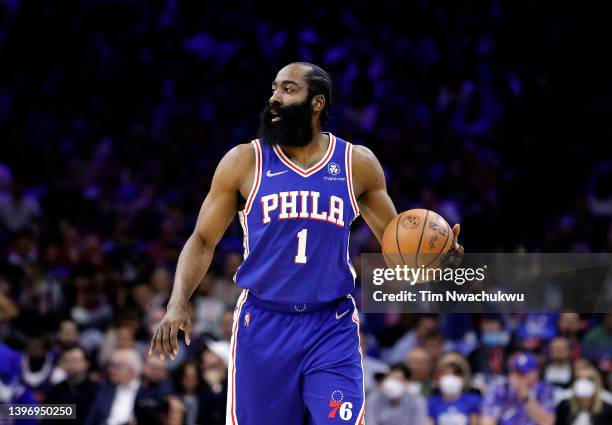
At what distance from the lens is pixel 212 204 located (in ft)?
14.9

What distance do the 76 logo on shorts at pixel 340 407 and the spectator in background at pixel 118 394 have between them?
3.65 metres

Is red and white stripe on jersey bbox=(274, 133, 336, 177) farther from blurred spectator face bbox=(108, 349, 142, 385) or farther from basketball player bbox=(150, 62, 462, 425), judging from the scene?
blurred spectator face bbox=(108, 349, 142, 385)

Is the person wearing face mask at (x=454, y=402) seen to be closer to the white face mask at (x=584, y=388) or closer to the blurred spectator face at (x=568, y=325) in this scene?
the white face mask at (x=584, y=388)

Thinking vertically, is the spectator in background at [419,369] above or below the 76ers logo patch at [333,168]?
above

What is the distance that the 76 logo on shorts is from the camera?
13.9ft

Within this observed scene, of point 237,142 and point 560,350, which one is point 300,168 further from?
point 237,142

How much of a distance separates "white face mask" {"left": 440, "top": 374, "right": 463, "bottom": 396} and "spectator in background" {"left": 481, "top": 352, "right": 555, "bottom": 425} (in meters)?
0.23

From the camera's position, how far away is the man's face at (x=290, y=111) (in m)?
4.56

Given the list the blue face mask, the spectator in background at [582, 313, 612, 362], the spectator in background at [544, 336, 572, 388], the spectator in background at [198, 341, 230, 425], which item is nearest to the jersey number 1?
the spectator in background at [198, 341, 230, 425]

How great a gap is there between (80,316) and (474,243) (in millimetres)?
3611

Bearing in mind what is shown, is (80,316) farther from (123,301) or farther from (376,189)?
(376,189)

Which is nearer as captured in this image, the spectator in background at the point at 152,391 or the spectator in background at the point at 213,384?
the spectator in background at the point at 152,391

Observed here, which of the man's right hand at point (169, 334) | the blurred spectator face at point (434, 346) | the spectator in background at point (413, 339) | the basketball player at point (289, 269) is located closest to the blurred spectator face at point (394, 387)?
the blurred spectator face at point (434, 346)

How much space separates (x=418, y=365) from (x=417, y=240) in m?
3.99
